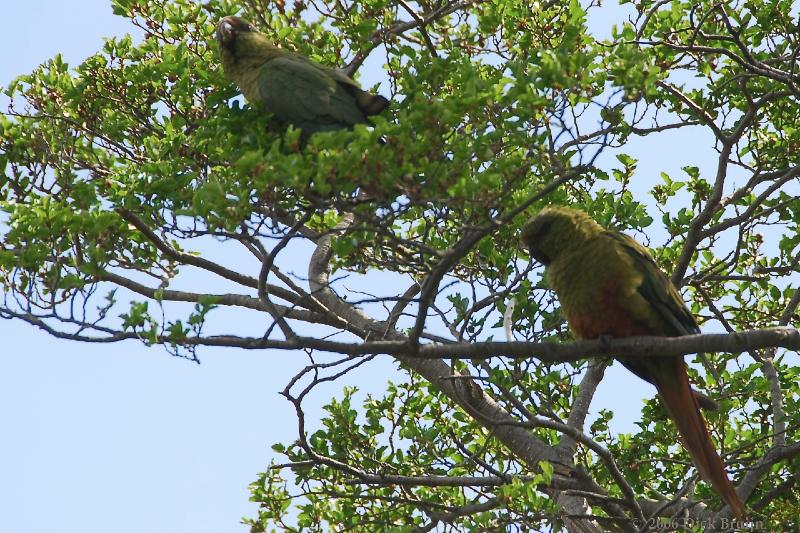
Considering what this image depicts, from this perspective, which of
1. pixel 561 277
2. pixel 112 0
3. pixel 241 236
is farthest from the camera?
pixel 112 0

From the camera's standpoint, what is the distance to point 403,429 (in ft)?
24.1

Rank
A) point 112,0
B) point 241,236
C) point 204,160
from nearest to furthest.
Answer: point 241,236 → point 204,160 → point 112,0

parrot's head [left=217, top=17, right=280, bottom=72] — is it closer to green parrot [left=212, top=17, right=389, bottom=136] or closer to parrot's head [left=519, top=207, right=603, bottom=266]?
green parrot [left=212, top=17, right=389, bottom=136]

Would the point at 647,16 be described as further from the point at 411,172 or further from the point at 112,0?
the point at 112,0

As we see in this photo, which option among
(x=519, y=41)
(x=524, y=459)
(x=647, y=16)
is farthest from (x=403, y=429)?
(x=647, y=16)

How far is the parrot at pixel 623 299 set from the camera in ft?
18.3

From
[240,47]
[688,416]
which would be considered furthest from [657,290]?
[240,47]

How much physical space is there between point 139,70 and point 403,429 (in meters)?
3.33

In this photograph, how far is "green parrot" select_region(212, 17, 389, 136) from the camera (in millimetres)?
6324

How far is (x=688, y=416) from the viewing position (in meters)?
5.82

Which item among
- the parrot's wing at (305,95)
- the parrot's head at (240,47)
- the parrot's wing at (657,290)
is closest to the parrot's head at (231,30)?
the parrot's head at (240,47)

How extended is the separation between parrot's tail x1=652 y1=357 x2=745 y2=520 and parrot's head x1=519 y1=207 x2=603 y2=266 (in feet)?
2.96

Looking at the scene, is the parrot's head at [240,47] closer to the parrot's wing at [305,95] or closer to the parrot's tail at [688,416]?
the parrot's wing at [305,95]

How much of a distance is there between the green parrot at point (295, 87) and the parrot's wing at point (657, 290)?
1948 millimetres
